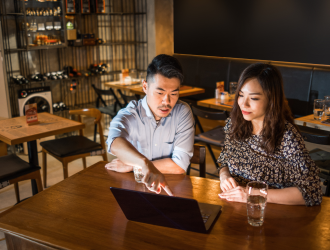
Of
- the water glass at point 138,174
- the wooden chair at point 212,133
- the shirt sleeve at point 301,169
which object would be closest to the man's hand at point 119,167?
the water glass at point 138,174

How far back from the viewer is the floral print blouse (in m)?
1.64

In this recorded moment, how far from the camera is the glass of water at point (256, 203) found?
1.37 m

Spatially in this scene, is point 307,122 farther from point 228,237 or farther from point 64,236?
point 64,236

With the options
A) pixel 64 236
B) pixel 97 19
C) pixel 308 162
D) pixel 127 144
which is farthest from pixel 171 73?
pixel 97 19

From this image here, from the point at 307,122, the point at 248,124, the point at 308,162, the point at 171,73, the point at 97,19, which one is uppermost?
the point at 97,19

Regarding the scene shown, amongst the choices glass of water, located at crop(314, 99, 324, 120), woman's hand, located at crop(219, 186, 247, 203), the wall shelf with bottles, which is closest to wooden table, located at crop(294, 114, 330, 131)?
glass of water, located at crop(314, 99, 324, 120)

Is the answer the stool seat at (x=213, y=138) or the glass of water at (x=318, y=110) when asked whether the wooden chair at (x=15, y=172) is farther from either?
the glass of water at (x=318, y=110)

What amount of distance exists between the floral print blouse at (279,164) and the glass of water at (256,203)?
0.89 feet

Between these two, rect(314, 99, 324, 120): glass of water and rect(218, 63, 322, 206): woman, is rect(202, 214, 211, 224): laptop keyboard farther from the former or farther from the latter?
rect(314, 99, 324, 120): glass of water

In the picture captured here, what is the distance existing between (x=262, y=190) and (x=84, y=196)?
85cm

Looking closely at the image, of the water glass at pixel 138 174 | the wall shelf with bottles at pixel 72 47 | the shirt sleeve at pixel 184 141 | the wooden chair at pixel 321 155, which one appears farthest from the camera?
the wall shelf with bottles at pixel 72 47

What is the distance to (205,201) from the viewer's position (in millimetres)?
1585

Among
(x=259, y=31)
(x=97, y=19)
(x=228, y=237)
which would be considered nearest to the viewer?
(x=228, y=237)

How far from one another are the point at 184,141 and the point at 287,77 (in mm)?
3235
